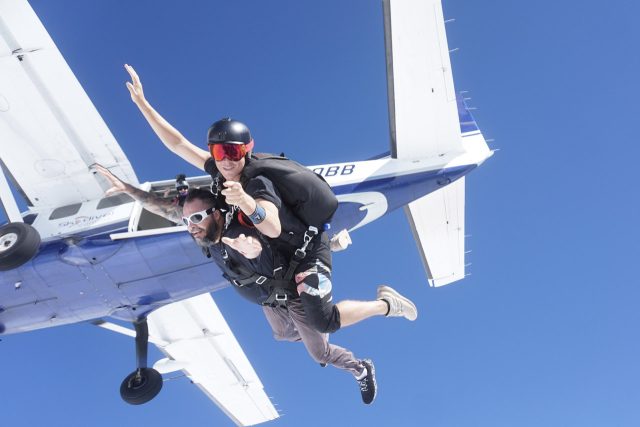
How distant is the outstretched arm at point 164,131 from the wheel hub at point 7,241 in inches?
170

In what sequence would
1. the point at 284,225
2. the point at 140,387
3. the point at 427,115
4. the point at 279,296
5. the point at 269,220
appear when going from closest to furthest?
the point at 269,220
the point at 284,225
the point at 279,296
the point at 427,115
the point at 140,387

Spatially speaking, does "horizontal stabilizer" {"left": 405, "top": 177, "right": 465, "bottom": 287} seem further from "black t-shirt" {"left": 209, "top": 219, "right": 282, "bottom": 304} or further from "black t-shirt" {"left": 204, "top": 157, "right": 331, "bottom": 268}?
"black t-shirt" {"left": 209, "top": 219, "right": 282, "bottom": 304}

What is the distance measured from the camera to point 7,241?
7.34 meters

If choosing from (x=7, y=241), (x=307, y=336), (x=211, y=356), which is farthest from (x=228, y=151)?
(x=211, y=356)

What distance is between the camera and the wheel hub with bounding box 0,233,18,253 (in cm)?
725

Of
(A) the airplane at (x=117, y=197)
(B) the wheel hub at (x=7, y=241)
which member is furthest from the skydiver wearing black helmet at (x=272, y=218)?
(B) the wheel hub at (x=7, y=241)

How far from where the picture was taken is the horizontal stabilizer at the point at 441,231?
27.8 feet

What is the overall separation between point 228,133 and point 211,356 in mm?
9787

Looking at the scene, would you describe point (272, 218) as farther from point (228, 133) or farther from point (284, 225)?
point (228, 133)

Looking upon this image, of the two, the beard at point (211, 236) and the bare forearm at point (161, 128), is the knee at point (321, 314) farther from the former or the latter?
the bare forearm at point (161, 128)

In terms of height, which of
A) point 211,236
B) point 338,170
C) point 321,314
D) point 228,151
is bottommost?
point 321,314

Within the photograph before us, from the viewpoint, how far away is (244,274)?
12.8 feet

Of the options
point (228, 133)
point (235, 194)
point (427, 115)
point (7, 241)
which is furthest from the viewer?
point (427, 115)

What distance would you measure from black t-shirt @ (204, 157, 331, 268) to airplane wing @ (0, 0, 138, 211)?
467cm
